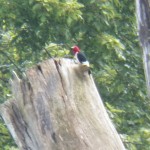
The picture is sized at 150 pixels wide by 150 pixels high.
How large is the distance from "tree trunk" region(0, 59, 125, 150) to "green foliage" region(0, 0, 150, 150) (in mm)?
3881

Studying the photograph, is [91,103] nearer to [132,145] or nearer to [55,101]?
[55,101]

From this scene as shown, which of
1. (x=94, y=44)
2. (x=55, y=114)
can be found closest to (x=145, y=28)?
(x=55, y=114)

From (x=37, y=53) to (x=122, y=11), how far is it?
1.31 meters

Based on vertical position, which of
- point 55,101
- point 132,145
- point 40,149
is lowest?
point 132,145

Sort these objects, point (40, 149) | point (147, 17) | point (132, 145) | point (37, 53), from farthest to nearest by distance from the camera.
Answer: point (37, 53) → point (132, 145) → point (147, 17) → point (40, 149)

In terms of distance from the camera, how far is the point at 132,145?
781 cm

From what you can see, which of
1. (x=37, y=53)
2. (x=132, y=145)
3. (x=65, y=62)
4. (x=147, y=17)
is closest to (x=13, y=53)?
(x=37, y=53)

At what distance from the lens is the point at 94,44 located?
8531 mm

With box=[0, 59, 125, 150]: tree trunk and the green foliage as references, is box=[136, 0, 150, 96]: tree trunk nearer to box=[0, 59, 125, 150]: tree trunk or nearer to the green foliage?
box=[0, 59, 125, 150]: tree trunk

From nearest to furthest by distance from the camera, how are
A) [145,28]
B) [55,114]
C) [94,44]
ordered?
1. [55,114]
2. [145,28]
3. [94,44]

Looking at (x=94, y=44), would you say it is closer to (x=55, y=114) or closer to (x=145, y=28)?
(x=145, y=28)

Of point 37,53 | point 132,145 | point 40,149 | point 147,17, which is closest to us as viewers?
point 40,149

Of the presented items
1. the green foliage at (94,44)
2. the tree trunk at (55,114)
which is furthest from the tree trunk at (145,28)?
the green foliage at (94,44)

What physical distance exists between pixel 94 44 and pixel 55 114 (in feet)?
16.4
